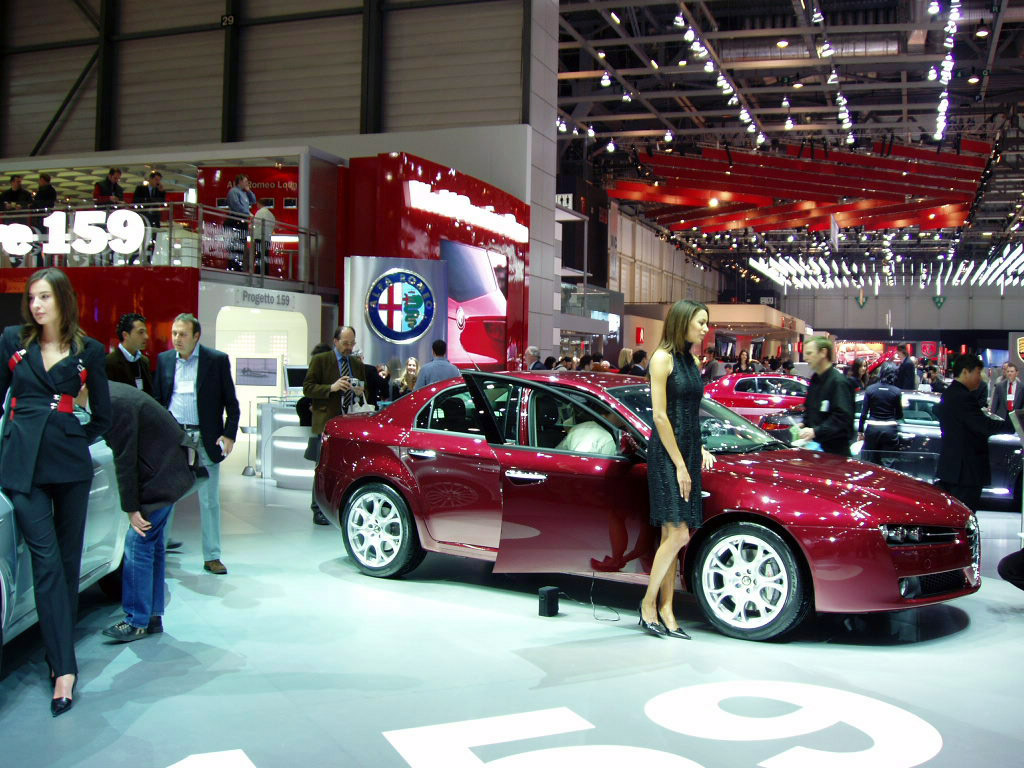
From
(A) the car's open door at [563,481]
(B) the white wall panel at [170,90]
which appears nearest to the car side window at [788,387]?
(B) the white wall panel at [170,90]

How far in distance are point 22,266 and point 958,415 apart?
40.6 ft

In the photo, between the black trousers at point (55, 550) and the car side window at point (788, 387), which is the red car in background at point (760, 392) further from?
the black trousers at point (55, 550)

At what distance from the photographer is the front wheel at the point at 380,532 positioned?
20.0 ft

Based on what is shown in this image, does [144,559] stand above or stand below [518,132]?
below

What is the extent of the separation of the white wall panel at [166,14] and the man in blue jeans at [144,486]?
17452 millimetres

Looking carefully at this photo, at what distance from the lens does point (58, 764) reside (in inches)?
133

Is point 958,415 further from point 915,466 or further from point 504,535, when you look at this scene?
point 504,535

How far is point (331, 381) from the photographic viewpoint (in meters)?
8.52

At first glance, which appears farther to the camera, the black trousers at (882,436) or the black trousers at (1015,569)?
the black trousers at (882,436)

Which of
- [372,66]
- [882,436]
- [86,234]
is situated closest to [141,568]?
[882,436]

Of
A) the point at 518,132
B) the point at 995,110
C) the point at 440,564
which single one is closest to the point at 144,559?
the point at 440,564

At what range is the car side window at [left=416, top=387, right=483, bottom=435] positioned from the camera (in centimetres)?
607

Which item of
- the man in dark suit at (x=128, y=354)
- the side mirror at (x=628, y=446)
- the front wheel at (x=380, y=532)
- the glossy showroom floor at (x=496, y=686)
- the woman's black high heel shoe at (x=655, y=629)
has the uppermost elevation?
the man in dark suit at (x=128, y=354)

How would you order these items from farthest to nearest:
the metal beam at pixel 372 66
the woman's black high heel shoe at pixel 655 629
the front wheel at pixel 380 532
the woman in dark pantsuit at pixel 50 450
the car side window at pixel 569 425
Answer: the metal beam at pixel 372 66
the front wheel at pixel 380 532
the car side window at pixel 569 425
the woman's black high heel shoe at pixel 655 629
the woman in dark pantsuit at pixel 50 450
